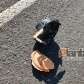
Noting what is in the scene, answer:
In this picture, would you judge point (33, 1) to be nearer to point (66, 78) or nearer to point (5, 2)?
point (5, 2)

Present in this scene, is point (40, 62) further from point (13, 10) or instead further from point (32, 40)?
point (13, 10)

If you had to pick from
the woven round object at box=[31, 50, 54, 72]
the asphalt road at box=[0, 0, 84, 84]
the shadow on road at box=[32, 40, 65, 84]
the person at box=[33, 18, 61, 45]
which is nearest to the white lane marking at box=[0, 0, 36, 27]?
the asphalt road at box=[0, 0, 84, 84]

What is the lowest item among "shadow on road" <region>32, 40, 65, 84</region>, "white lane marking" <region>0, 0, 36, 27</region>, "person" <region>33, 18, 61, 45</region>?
"shadow on road" <region>32, 40, 65, 84</region>

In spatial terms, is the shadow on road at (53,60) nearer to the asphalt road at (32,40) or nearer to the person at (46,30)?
the asphalt road at (32,40)

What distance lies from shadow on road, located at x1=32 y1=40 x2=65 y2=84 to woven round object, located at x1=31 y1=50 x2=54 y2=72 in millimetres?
93

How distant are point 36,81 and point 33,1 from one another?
156 cm

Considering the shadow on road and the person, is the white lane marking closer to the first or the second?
the person

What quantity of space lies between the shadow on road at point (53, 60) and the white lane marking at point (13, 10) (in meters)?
0.72

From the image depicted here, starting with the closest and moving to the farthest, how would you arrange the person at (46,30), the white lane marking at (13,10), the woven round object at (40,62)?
the person at (46,30), the woven round object at (40,62), the white lane marking at (13,10)

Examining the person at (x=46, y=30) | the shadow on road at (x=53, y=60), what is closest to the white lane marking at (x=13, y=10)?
the person at (x=46, y=30)

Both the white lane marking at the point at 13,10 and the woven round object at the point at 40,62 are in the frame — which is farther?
the white lane marking at the point at 13,10

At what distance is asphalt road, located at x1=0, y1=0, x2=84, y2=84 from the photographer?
7527 mm

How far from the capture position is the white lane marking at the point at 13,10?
7.54 meters

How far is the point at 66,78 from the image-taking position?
770 cm
